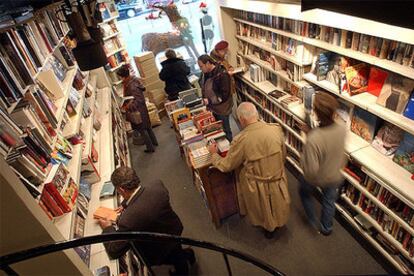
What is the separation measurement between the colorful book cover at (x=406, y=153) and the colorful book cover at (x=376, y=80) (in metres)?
0.50

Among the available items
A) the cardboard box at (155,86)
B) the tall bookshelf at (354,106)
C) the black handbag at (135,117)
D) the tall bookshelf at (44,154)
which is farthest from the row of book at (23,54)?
the cardboard box at (155,86)

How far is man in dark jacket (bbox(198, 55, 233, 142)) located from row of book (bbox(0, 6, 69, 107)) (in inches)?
75.0

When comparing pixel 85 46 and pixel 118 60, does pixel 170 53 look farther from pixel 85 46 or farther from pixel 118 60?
pixel 85 46

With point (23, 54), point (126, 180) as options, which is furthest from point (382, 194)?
point (23, 54)

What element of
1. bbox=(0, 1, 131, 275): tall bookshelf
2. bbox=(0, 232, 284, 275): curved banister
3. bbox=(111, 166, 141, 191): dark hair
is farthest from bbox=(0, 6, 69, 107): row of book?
bbox=(0, 232, 284, 275): curved banister

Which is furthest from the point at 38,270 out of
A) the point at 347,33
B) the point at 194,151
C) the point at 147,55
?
the point at 147,55

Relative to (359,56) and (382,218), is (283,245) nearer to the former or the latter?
(382,218)

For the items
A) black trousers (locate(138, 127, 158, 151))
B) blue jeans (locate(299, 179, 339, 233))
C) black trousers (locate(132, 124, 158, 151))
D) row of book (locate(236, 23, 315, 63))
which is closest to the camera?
blue jeans (locate(299, 179, 339, 233))

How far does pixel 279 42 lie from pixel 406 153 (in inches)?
84.0

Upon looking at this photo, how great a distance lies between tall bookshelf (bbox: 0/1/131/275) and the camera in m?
1.18

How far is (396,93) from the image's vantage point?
2.23 meters

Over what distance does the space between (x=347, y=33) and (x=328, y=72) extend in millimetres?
488

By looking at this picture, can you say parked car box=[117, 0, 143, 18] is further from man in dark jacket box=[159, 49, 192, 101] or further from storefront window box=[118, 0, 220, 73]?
man in dark jacket box=[159, 49, 192, 101]

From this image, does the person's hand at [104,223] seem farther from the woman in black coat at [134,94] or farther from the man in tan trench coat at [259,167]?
the woman in black coat at [134,94]
